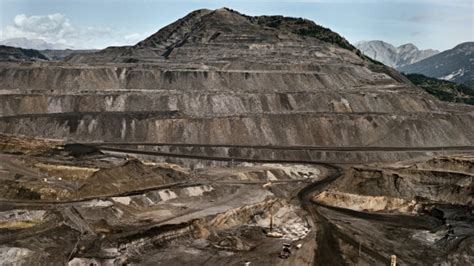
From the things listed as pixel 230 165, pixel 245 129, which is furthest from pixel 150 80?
pixel 230 165

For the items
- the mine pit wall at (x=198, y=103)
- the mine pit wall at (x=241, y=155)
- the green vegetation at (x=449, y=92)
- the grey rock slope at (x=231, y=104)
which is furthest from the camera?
the green vegetation at (x=449, y=92)

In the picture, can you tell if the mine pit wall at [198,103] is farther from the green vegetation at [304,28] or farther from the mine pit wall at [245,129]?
the green vegetation at [304,28]

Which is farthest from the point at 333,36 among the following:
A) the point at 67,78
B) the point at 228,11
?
the point at 67,78

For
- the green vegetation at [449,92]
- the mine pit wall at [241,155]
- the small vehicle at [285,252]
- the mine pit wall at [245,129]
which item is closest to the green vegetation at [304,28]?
the green vegetation at [449,92]

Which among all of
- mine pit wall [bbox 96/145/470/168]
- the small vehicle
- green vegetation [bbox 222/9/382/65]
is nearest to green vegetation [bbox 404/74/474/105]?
green vegetation [bbox 222/9/382/65]

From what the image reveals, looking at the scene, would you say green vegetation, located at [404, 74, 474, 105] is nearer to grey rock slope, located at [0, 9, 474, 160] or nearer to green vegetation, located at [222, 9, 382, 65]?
green vegetation, located at [222, 9, 382, 65]

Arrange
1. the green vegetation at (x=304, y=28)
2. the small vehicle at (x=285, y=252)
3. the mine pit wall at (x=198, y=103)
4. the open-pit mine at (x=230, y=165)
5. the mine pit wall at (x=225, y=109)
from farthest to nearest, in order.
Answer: the green vegetation at (x=304, y=28) < the mine pit wall at (x=198, y=103) < the mine pit wall at (x=225, y=109) < the open-pit mine at (x=230, y=165) < the small vehicle at (x=285, y=252)
